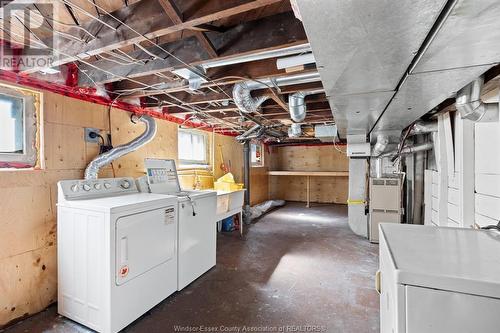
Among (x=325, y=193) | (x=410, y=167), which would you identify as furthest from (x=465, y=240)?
(x=325, y=193)

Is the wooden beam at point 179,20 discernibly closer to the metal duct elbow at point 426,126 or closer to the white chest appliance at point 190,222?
the white chest appliance at point 190,222

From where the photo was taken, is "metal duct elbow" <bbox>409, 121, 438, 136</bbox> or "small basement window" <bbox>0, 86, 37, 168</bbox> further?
"metal duct elbow" <bbox>409, 121, 438, 136</bbox>

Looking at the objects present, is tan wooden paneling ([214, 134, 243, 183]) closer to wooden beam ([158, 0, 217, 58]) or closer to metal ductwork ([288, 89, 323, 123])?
metal ductwork ([288, 89, 323, 123])

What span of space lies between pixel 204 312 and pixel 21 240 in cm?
160

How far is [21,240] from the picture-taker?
1940 mm

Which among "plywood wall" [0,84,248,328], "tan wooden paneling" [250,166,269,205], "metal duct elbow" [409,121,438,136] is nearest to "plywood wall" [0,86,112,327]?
"plywood wall" [0,84,248,328]

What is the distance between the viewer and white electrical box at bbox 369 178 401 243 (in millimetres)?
3746

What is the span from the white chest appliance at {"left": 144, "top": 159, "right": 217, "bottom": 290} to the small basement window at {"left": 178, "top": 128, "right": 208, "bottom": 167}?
117 centimetres

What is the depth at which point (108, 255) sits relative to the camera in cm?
171

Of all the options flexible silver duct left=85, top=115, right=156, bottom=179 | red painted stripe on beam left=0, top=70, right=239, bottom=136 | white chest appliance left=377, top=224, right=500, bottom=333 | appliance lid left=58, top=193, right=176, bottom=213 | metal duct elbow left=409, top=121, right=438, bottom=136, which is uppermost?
red painted stripe on beam left=0, top=70, right=239, bottom=136

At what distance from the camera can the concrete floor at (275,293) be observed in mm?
1898

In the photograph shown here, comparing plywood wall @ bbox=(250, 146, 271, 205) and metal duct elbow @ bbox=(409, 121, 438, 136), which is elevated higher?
metal duct elbow @ bbox=(409, 121, 438, 136)

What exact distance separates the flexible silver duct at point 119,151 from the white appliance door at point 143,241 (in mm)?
808

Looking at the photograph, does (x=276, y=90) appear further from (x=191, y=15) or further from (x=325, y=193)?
(x=325, y=193)
